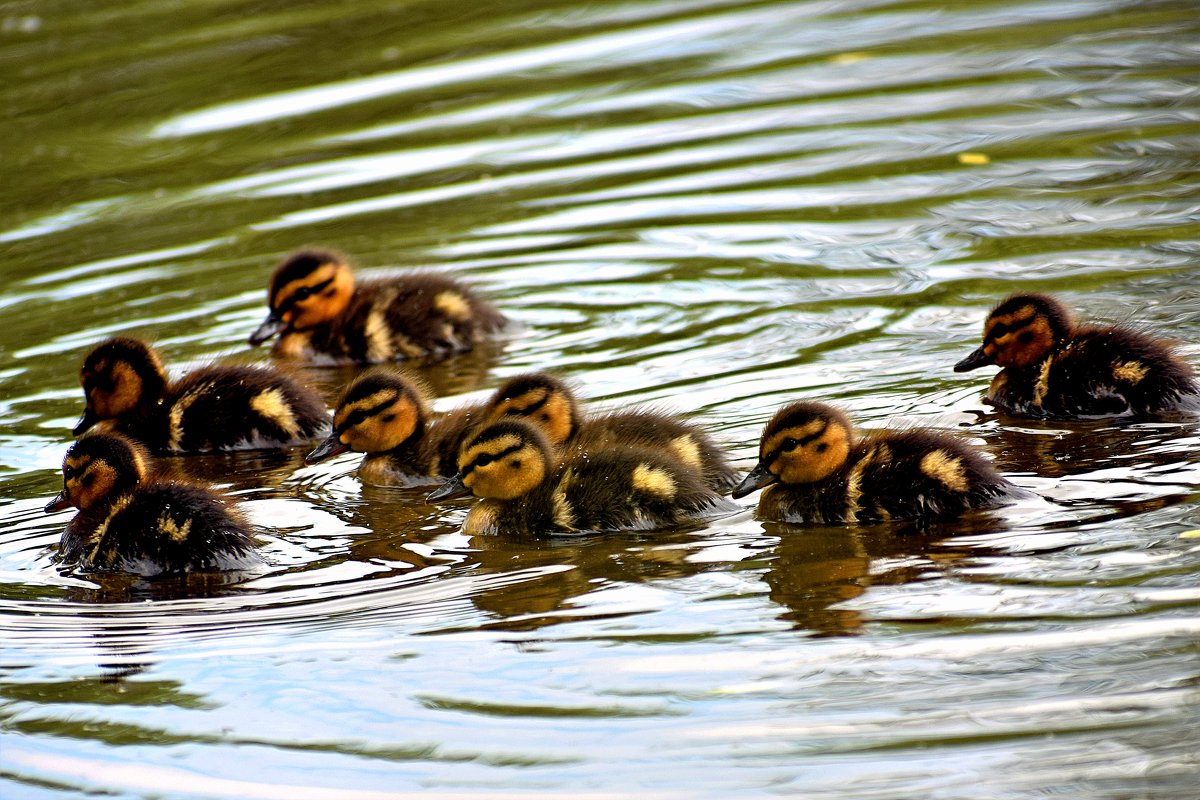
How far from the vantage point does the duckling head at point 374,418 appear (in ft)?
17.9

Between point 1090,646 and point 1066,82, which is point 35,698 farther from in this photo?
point 1066,82

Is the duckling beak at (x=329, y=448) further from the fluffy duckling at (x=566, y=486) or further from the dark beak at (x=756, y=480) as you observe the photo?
the dark beak at (x=756, y=480)

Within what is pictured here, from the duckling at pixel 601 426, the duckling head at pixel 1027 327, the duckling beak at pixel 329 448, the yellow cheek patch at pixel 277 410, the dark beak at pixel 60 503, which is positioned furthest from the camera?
the yellow cheek patch at pixel 277 410

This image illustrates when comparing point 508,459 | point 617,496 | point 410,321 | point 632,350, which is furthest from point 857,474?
point 410,321

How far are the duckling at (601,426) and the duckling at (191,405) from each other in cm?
95

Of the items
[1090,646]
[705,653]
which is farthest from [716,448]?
[1090,646]

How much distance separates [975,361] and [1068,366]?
0.38 metres

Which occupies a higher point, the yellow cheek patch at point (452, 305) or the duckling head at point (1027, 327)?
the yellow cheek patch at point (452, 305)

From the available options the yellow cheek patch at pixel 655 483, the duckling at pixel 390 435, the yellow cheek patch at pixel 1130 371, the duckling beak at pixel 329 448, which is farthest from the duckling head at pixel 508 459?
the yellow cheek patch at pixel 1130 371

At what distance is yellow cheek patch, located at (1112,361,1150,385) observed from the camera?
5082mm

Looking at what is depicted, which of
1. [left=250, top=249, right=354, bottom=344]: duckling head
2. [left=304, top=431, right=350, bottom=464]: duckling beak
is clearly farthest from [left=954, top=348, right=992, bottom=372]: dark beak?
[left=250, top=249, right=354, bottom=344]: duckling head

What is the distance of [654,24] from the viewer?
35.5 ft

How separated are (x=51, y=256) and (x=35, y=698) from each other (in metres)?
4.63

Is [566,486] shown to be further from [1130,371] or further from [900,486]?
[1130,371]
